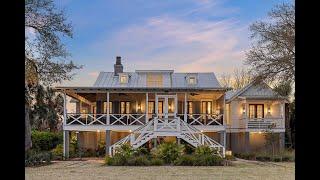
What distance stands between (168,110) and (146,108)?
4.22 ft

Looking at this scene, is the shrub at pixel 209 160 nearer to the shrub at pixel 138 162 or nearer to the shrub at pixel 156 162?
the shrub at pixel 156 162

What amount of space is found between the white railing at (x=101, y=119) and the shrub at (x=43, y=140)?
78.7 inches

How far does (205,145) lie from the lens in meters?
21.5

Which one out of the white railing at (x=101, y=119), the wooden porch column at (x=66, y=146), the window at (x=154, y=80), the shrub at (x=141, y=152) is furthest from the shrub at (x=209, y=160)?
the window at (x=154, y=80)

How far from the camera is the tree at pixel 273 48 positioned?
71.3ft

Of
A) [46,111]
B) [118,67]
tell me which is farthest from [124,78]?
[46,111]

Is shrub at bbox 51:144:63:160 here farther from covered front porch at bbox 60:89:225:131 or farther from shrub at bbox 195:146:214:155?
shrub at bbox 195:146:214:155

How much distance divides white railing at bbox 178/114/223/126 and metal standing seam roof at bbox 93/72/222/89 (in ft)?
5.08

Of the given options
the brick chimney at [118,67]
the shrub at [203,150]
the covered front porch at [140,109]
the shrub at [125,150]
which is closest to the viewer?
the shrub at [125,150]

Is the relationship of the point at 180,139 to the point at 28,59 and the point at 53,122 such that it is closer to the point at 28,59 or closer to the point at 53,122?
the point at 28,59
